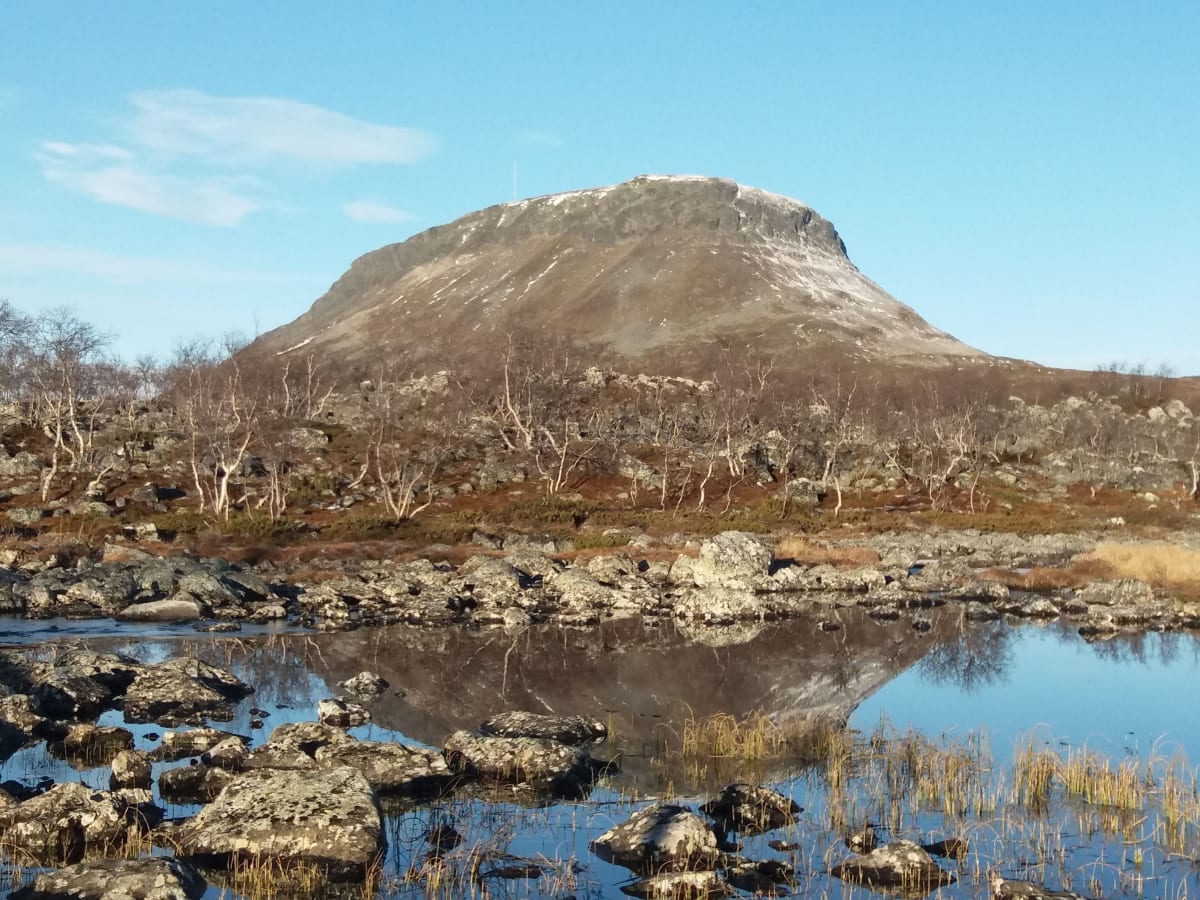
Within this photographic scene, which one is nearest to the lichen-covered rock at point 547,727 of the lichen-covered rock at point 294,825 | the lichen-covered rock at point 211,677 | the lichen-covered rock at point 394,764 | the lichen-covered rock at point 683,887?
the lichen-covered rock at point 394,764

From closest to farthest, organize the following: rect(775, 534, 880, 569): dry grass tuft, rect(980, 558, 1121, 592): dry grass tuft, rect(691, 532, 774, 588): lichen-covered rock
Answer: rect(691, 532, 774, 588): lichen-covered rock
rect(980, 558, 1121, 592): dry grass tuft
rect(775, 534, 880, 569): dry grass tuft

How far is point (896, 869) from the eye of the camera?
13.3m

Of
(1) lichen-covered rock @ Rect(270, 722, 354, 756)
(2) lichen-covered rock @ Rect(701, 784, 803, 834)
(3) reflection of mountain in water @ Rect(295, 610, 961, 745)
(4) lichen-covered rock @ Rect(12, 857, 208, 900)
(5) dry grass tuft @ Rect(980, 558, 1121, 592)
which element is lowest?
(3) reflection of mountain in water @ Rect(295, 610, 961, 745)

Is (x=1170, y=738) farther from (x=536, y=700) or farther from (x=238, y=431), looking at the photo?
(x=238, y=431)

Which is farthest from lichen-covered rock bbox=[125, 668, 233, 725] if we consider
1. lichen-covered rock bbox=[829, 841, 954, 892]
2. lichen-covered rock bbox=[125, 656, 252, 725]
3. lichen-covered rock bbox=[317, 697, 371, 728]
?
lichen-covered rock bbox=[829, 841, 954, 892]

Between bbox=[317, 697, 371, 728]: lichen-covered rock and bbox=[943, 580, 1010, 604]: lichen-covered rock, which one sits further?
bbox=[943, 580, 1010, 604]: lichen-covered rock

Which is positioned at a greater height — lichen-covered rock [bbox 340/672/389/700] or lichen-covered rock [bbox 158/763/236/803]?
lichen-covered rock [bbox 158/763/236/803]

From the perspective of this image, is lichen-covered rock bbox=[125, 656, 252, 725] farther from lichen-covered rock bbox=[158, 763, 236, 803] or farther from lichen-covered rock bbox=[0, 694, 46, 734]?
lichen-covered rock bbox=[158, 763, 236, 803]

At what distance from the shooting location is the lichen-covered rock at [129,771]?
1688cm

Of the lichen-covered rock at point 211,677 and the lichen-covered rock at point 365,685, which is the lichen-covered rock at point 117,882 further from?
the lichen-covered rock at point 365,685

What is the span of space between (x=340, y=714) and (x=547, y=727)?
13.6 ft

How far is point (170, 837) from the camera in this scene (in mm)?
14055

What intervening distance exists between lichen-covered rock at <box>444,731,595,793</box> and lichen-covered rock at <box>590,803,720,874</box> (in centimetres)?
296

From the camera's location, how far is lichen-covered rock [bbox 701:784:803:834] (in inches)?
606
